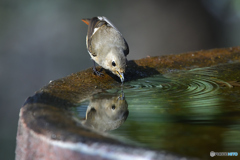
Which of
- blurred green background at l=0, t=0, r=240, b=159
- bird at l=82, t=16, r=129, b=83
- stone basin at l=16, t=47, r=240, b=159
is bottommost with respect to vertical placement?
stone basin at l=16, t=47, r=240, b=159

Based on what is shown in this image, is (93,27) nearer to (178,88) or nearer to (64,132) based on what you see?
(178,88)

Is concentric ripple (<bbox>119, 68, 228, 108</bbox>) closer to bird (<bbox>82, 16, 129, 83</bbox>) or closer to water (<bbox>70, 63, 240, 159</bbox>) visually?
water (<bbox>70, 63, 240, 159</bbox>)

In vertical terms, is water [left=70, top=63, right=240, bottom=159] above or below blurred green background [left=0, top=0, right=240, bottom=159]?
below

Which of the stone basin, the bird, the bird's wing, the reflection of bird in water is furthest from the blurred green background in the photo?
the reflection of bird in water

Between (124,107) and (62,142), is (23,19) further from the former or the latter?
(62,142)

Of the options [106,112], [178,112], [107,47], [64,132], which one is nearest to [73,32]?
[107,47]

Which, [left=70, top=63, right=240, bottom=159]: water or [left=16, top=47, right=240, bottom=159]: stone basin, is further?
[left=70, top=63, right=240, bottom=159]: water

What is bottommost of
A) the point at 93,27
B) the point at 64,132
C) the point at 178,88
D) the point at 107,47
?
the point at 64,132
